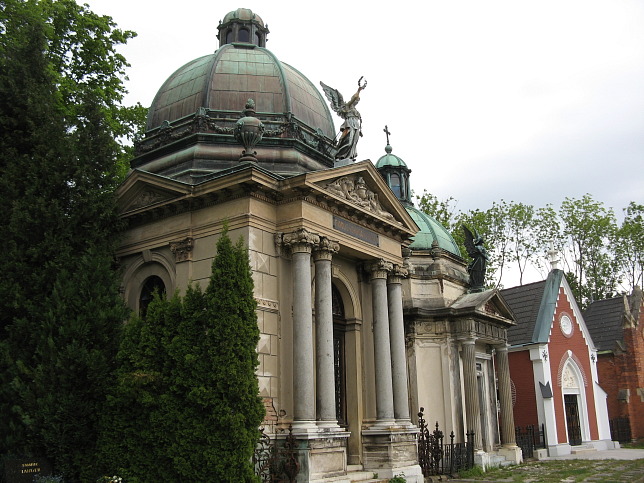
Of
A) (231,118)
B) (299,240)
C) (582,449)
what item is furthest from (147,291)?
(582,449)

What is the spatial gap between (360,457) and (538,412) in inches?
546

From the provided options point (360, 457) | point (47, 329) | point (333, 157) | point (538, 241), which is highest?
point (538, 241)

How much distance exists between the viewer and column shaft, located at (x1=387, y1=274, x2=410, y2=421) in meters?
16.8

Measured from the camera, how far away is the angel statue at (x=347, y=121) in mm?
17453

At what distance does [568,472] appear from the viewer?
19.0 meters

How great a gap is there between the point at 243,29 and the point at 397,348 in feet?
37.2

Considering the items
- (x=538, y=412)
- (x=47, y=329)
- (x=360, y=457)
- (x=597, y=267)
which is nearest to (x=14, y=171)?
(x=47, y=329)

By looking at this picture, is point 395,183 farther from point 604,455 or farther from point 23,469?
point 23,469

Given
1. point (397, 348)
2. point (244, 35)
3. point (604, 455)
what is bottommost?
point (604, 455)

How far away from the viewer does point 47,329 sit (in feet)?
42.5

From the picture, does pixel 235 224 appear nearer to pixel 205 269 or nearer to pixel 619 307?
pixel 205 269

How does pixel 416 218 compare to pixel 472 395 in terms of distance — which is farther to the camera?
pixel 416 218

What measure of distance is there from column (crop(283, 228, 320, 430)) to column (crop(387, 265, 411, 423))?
3.69 meters

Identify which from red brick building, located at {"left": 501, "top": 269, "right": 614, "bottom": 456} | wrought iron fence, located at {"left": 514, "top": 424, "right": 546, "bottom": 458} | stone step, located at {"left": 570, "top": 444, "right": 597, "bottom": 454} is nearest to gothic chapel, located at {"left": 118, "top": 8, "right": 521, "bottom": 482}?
wrought iron fence, located at {"left": 514, "top": 424, "right": 546, "bottom": 458}
